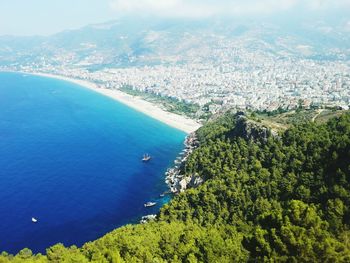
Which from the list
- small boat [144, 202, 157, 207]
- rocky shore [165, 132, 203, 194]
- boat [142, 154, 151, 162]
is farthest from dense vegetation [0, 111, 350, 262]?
boat [142, 154, 151, 162]

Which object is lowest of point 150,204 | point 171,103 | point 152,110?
point 171,103

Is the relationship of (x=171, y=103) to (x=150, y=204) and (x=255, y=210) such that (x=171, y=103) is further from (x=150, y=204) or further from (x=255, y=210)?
(x=255, y=210)

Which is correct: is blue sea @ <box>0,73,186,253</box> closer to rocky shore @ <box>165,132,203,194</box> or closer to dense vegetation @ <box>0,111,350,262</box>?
rocky shore @ <box>165,132,203,194</box>

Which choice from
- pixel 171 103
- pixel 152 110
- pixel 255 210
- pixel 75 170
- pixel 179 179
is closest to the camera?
pixel 255 210

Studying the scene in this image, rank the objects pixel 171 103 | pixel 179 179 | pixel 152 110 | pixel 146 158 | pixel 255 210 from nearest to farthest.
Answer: pixel 255 210, pixel 179 179, pixel 146 158, pixel 152 110, pixel 171 103

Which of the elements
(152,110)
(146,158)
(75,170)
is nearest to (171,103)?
(152,110)

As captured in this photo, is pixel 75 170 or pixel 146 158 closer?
pixel 75 170
